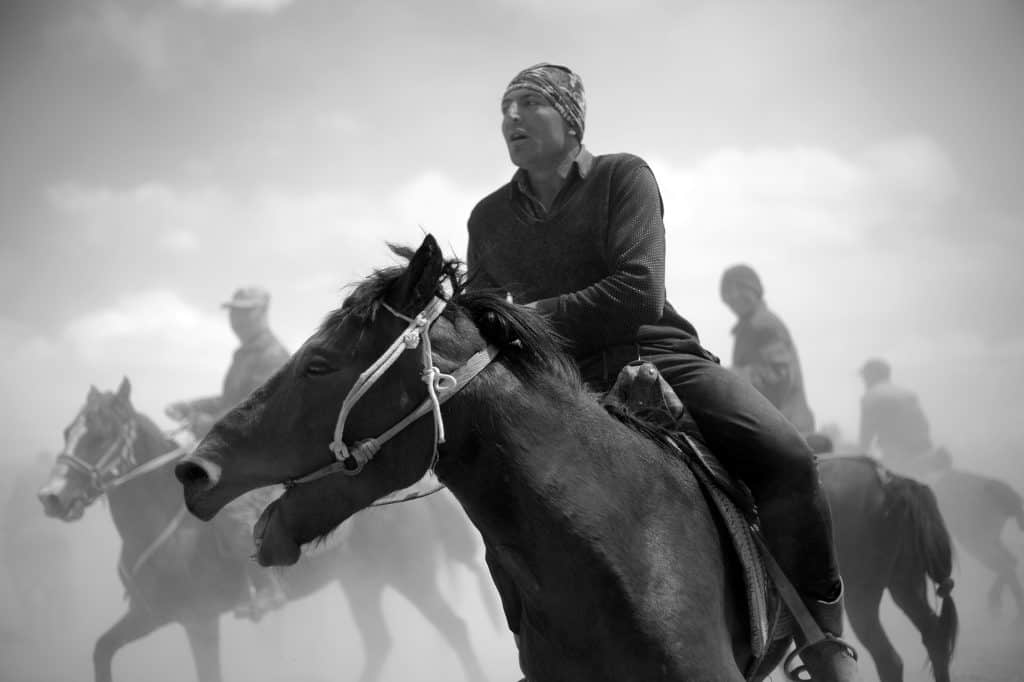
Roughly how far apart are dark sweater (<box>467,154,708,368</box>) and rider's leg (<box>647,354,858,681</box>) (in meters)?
0.23

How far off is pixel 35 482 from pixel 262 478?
663 inches

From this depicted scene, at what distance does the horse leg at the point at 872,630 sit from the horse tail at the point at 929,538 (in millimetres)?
355

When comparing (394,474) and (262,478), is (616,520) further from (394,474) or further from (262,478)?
(262,478)

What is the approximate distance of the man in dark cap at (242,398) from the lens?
903 cm

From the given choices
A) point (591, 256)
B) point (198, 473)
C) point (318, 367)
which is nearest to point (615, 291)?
point (591, 256)

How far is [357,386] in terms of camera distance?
2.27m

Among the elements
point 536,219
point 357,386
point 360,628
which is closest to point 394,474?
point 357,386

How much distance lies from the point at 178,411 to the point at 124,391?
95cm

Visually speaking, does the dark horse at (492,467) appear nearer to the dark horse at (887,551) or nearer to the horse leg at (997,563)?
the dark horse at (887,551)

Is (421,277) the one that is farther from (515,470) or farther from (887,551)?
(887,551)

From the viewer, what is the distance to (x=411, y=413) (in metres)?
2.30

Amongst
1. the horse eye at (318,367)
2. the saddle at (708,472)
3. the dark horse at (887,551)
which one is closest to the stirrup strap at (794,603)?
the saddle at (708,472)

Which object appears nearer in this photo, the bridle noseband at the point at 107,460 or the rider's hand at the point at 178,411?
the bridle noseband at the point at 107,460

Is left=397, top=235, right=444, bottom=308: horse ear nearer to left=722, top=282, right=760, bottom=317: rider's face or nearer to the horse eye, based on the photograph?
the horse eye
